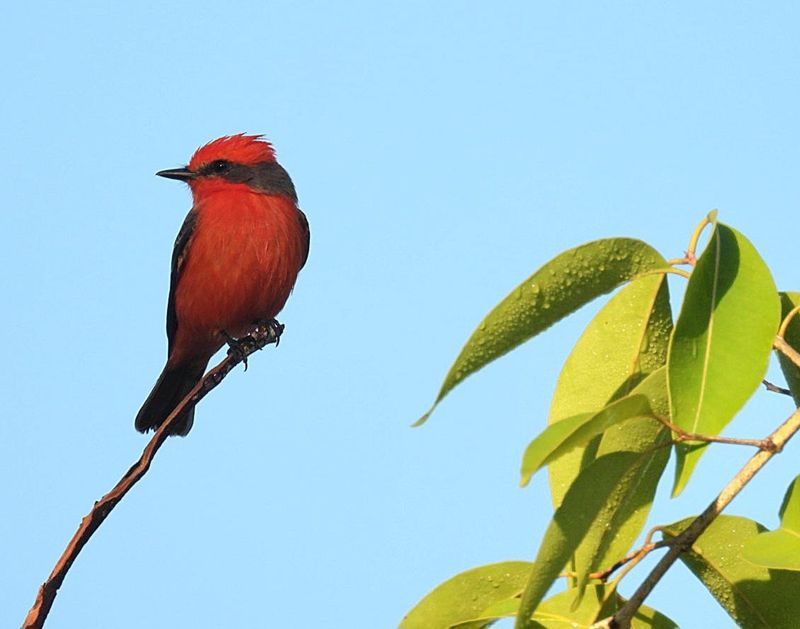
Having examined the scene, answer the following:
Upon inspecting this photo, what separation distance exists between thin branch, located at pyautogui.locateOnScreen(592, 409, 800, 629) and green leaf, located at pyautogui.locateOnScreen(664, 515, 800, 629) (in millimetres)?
433

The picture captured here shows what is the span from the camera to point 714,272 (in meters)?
2.09

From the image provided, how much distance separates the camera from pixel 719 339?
6.75ft

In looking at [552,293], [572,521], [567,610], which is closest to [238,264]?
[567,610]

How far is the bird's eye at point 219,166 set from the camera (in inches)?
339

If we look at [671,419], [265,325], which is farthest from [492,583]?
[265,325]

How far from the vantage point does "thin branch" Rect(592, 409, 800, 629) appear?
1809mm

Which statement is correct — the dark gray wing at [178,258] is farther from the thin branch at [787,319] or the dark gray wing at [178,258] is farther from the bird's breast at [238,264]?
the thin branch at [787,319]

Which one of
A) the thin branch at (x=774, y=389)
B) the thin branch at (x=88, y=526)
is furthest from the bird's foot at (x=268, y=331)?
the thin branch at (x=774, y=389)

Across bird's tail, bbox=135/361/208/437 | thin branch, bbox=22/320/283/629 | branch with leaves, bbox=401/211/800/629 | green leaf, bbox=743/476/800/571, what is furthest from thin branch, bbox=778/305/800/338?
bird's tail, bbox=135/361/208/437

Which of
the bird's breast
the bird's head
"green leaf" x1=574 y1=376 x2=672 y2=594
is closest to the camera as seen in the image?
"green leaf" x1=574 y1=376 x2=672 y2=594

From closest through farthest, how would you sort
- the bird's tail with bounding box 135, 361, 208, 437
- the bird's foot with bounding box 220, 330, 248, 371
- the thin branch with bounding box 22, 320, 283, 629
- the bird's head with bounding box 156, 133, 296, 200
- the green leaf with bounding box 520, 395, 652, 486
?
the green leaf with bounding box 520, 395, 652, 486
the thin branch with bounding box 22, 320, 283, 629
the bird's foot with bounding box 220, 330, 248, 371
the bird's tail with bounding box 135, 361, 208, 437
the bird's head with bounding box 156, 133, 296, 200

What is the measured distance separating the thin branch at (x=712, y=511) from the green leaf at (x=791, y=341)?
47 cm

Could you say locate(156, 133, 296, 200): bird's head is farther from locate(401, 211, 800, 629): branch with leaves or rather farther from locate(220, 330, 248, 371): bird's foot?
locate(401, 211, 800, 629): branch with leaves

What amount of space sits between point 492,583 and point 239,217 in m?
5.94
